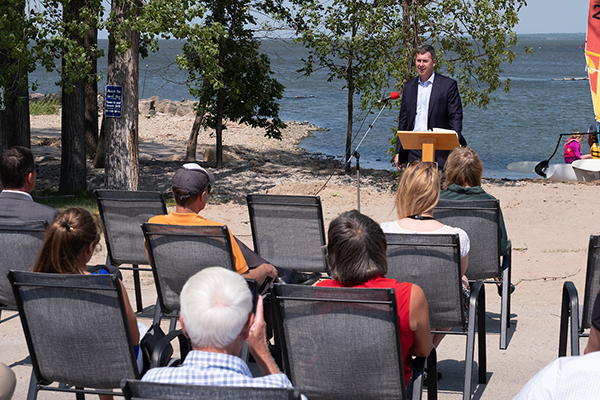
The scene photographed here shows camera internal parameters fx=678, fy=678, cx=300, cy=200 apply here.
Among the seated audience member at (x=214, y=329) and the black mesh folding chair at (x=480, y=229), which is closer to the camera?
the seated audience member at (x=214, y=329)

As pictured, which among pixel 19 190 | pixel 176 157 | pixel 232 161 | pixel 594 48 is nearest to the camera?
pixel 19 190

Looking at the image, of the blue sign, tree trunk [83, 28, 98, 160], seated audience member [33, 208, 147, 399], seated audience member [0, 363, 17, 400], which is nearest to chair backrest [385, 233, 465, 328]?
seated audience member [33, 208, 147, 399]

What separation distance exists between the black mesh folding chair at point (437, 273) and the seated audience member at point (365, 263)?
2.16ft

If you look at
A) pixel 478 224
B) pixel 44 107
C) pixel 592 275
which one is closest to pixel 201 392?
pixel 592 275

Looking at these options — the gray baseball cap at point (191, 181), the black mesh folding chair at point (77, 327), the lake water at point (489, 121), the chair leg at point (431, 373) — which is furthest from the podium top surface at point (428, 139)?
the lake water at point (489, 121)

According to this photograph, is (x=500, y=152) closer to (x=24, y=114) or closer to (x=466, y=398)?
(x=24, y=114)

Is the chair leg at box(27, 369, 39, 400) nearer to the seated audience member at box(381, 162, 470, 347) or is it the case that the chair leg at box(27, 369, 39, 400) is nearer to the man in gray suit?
the man in gray suit

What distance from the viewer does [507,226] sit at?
862 cm

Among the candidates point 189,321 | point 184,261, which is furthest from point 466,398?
point 189,321

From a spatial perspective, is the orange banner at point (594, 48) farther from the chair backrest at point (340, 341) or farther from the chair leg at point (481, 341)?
the chair backrest at point (340, 341)

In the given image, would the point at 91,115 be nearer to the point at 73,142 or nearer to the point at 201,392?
the point at 73,142

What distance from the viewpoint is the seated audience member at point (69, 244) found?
304 centimetres

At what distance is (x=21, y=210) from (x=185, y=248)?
119cm

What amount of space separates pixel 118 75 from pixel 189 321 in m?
8.41
